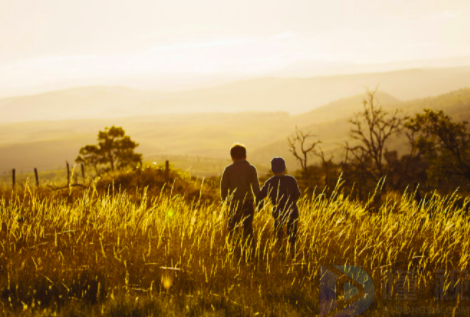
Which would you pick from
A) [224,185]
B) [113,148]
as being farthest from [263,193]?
[113,148]

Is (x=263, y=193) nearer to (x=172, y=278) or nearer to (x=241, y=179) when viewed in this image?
(x=241, y=179)

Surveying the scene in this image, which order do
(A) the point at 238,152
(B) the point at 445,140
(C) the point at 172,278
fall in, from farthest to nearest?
(B) the point at 445,140, (A) the point at 238,152, (C) the point at 172,278

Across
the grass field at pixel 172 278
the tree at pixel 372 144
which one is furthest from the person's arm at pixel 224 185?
the tree at pixel 372 144

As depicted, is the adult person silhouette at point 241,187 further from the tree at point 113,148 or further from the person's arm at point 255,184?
the tree at point 113,148

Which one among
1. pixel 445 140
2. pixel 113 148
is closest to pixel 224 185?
pixel 445 140

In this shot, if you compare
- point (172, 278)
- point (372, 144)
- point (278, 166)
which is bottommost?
point (172, 278)

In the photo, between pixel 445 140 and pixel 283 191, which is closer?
Answer: pixel 283 191

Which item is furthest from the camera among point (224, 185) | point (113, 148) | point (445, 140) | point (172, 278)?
point (113, 148)

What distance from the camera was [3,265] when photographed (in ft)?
15.6

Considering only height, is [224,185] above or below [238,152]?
below

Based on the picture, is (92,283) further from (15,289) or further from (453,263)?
(453,263)

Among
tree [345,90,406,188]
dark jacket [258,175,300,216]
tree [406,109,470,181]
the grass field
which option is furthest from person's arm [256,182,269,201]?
tree [406,109,470,181]

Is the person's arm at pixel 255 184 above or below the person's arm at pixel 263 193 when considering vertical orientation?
above

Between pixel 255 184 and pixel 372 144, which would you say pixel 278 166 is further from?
pixel 372 144
